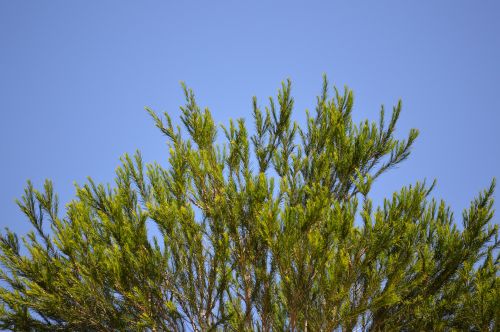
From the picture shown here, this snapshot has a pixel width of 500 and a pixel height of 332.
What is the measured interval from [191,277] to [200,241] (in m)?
0.49

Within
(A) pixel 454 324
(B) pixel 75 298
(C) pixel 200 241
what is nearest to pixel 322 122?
(C) pixel 200 241

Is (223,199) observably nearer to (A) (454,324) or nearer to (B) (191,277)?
(B) (191,277)

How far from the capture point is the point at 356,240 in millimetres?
5113

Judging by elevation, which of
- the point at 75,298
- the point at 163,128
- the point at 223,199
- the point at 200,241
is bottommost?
the point at 75,298

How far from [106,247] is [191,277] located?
1.06 metres

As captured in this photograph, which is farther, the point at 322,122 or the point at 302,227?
the point at 322,122

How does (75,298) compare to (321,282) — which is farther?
(75,298)

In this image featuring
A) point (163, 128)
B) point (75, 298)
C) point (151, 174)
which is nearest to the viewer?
point (75, 298)

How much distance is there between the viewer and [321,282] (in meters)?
5.00

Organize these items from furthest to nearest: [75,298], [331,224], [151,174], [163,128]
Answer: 1. [163,128]
2. [151,174]
3. [75,298]
4. [331,224]

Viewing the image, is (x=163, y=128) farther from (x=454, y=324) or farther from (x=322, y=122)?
(x=454, y=324)

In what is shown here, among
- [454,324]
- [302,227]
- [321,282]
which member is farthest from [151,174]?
[454,324]

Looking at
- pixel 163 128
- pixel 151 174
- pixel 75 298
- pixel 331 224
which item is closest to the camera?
pixel 331 224

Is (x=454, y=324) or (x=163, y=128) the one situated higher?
(x=163, y=128)
